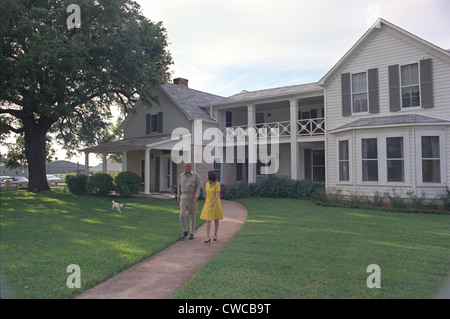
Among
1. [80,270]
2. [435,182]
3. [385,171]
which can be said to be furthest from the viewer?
[385,171]

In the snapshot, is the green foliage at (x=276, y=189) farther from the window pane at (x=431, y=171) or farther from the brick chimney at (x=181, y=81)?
the brick chimney at (x=181, y=81)

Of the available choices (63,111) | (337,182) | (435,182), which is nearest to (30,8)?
(63,111)

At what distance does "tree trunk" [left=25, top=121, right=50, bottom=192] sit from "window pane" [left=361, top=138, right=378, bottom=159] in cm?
1847

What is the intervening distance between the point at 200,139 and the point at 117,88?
19.0 ft

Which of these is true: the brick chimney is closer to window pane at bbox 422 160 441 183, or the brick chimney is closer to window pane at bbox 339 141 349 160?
window pane at bbox 339 141 349 160

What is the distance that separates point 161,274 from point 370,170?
11.0 metres

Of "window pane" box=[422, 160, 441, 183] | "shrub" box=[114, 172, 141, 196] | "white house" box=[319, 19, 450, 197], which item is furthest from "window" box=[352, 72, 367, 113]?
"shrub" box=[114, 172, 141, 196]

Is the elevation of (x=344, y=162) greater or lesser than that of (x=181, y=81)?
lesser

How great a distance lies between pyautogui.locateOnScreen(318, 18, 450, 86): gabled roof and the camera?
12.7 meters

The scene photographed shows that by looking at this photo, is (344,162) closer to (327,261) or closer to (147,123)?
(327,261)

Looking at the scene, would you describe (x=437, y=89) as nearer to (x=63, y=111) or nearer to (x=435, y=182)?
(x=435, y=182)

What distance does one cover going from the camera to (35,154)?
20.3 m

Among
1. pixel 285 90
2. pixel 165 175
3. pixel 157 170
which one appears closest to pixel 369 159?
pixel 285 90
